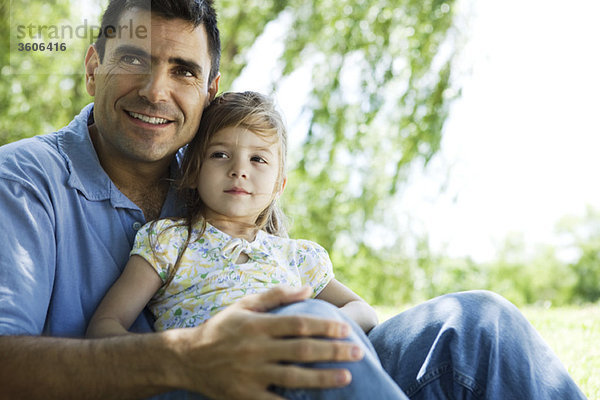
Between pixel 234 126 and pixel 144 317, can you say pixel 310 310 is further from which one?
pixel 234 126

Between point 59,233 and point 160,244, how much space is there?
0.25 meters

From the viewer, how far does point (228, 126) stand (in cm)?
191

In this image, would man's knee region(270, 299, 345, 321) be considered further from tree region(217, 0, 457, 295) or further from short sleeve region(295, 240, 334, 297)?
tree region(217, 0, 457, 295)

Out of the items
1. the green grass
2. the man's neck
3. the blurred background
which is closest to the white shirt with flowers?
the man's neck

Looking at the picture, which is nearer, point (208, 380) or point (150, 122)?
point (208, 380)

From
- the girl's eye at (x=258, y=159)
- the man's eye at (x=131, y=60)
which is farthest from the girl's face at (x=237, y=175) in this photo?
the man's eye at (x=131, y=60)

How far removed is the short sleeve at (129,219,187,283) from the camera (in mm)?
1684

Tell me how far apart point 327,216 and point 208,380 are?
16.1ft

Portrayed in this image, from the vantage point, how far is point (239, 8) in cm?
596

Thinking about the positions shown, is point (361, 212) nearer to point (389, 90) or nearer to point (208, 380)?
point (389, 90)

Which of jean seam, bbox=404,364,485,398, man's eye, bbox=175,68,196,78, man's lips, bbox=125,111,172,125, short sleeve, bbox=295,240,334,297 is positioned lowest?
jean seam, bbox=404,364,485,398

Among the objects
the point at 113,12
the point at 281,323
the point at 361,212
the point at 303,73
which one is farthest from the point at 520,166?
the point at 281,323

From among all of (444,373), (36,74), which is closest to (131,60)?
(444,373)

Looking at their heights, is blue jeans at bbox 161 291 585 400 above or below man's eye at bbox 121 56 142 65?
below
